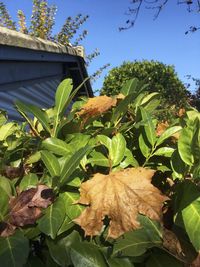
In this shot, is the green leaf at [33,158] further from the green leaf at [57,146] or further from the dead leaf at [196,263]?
the dead leaf at [196,263]

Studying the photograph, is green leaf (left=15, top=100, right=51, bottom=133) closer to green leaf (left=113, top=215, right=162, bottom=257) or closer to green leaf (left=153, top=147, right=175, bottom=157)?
green leaf (left=153, top=147, right=175, bottom=157)

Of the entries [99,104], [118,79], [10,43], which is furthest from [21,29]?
[118,79]

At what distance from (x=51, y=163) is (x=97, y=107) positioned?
0.43 m

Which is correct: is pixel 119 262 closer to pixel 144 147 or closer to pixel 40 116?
pixel 144 147

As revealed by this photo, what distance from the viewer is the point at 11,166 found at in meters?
1.78

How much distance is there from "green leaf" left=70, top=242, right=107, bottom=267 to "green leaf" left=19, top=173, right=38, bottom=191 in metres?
0.27

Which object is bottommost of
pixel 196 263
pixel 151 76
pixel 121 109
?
pixel 196 263

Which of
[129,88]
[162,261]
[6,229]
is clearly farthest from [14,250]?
[129,88]

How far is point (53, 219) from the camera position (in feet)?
4.76

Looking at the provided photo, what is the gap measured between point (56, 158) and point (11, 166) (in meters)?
0.25

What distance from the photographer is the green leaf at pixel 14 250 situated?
137cm

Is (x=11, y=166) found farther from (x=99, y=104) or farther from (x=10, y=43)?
(x=10, y=43)

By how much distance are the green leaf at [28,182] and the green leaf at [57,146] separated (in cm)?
11

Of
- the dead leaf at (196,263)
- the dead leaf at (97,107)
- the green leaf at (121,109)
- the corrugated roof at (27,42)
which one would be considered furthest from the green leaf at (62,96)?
the corrugated roof at (27,42)
